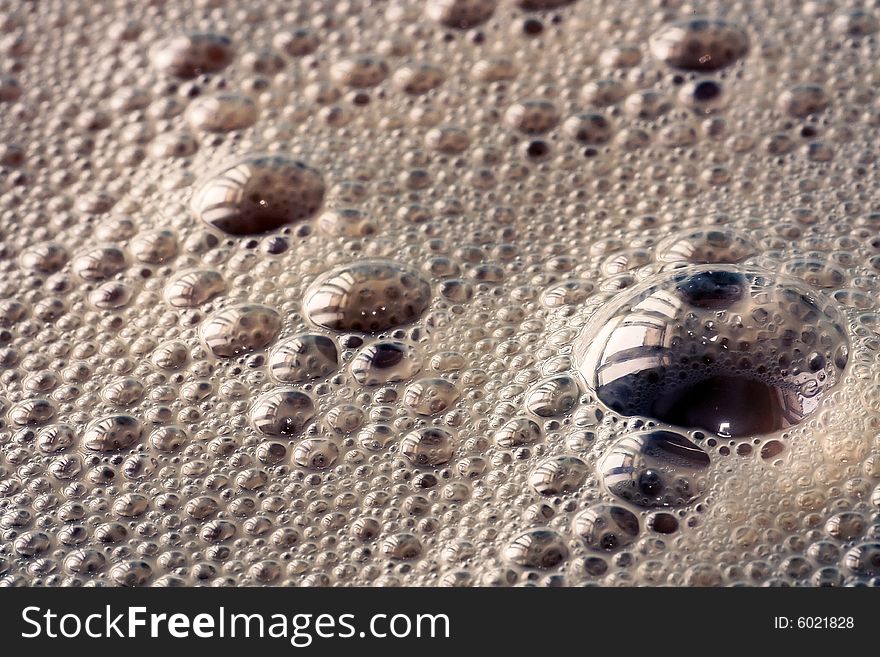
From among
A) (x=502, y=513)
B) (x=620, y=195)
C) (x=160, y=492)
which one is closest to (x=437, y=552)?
(x=502, y=513)

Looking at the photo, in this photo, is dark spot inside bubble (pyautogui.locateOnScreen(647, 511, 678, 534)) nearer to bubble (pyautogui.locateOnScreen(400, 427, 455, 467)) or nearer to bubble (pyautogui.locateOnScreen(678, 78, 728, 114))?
bubble (pyautogui.locateOnScreen(400, 427, 455, 467))

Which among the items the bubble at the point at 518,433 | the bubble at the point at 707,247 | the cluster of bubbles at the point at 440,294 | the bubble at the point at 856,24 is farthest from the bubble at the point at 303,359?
the bubble at the point at 856,24

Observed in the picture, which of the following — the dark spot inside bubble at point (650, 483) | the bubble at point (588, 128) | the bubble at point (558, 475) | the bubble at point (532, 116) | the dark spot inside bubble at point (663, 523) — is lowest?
the dark spot inside bubble at point (663, 523)

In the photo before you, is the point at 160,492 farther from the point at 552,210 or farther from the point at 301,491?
the point at 552,210

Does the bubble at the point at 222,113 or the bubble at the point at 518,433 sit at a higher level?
the bubble at the point at 222,113

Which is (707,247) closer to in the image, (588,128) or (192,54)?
(588,128)

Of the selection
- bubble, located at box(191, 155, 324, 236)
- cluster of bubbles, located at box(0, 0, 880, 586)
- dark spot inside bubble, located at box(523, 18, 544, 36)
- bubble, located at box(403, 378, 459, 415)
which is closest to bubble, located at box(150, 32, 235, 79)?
cluster of bubbles, located at box(0, 0, 880, 586)

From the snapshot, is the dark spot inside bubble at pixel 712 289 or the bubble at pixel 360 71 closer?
the dark spot inside bubble at pixel 712 289

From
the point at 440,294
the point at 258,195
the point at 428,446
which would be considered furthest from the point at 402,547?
the point at 258,195

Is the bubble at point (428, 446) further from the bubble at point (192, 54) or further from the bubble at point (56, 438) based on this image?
the bubble at point (192, 54)
